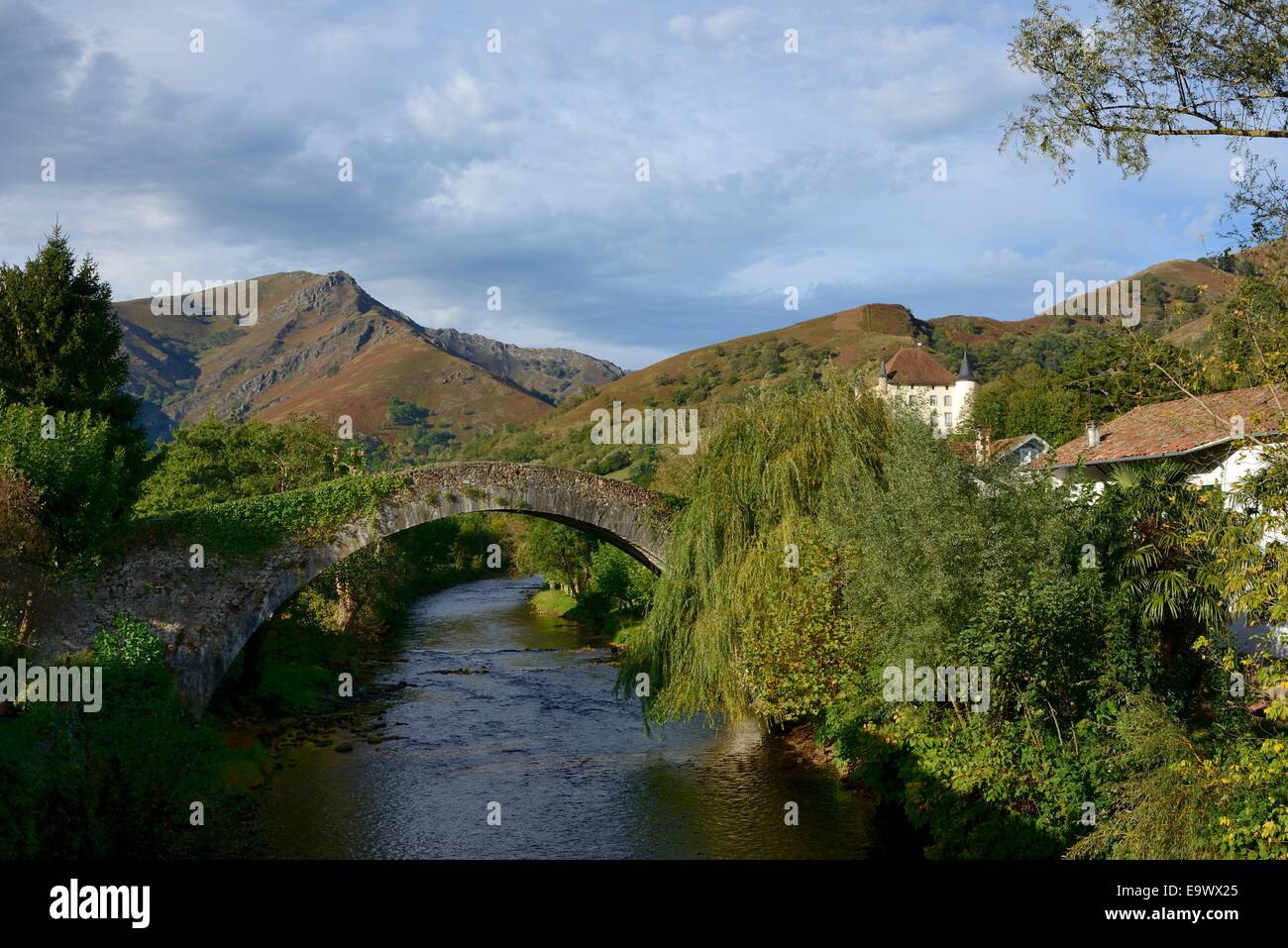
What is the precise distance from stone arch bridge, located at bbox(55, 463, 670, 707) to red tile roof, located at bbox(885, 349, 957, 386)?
6925 cm

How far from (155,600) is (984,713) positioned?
1657 centimetres

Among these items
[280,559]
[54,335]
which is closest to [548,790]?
[280,559]

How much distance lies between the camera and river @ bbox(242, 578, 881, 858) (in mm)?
17609

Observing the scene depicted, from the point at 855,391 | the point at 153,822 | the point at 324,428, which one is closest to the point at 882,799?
the point at 855,391

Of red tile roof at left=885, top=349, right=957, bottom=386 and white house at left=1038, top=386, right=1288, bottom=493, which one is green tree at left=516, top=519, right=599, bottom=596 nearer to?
white house at left=1038, top=386, right=1288, bottom=493

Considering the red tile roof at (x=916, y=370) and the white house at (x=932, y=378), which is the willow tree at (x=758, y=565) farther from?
the red tile roof at (x=916, y=370)

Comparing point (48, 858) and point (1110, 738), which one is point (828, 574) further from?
point (48, 858)

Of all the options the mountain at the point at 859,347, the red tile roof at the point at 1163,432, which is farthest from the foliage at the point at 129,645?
the mountain at the point at 859,347

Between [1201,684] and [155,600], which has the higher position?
[155,600]

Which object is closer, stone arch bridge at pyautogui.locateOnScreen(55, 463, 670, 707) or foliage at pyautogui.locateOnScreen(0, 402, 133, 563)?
foliage at pyautogui.locateOnScreen(0, 402, 133, 563)

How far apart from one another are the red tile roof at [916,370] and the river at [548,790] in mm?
66784

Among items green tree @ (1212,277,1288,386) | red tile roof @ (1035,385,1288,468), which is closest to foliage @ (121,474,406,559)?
red tile roof @ (1035,385,1288,468)

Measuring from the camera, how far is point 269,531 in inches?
861

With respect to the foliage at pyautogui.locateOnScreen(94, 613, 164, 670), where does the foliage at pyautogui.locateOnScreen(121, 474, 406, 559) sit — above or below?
above
